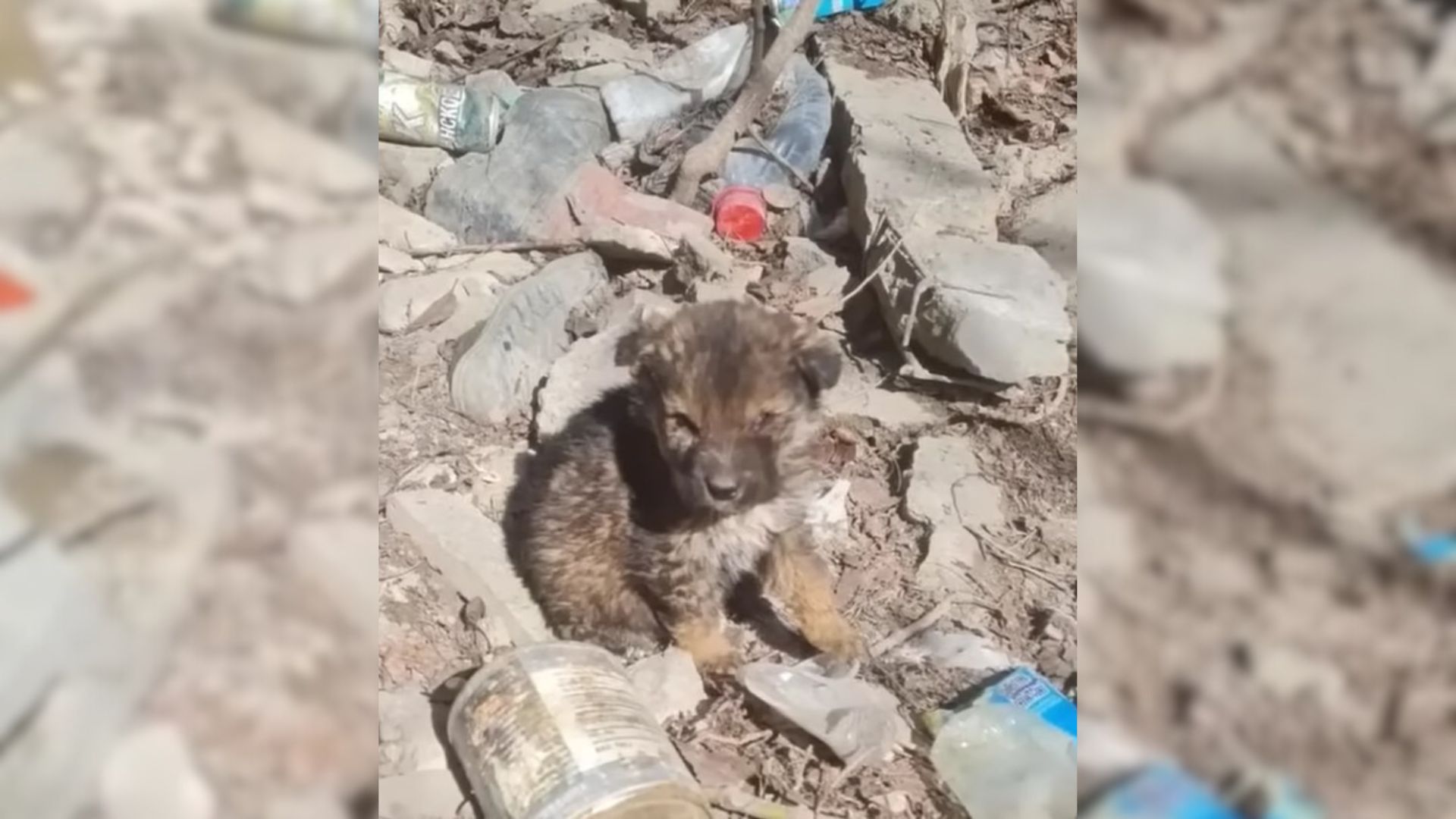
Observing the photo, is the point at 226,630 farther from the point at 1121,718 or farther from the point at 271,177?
the point at 1121,718

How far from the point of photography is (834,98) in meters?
3.20

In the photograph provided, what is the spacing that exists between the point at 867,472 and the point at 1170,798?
1899 mm

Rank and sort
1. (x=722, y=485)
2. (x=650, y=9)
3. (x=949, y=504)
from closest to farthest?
(x=722, y=485) < (x=949, y=504) < (x=650, y=9)

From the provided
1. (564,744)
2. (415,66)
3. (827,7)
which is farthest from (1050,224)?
(564,744)

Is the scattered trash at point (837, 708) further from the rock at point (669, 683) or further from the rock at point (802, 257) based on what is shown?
the rock at point (802, 257)

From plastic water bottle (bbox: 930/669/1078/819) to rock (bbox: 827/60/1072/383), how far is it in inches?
30.4

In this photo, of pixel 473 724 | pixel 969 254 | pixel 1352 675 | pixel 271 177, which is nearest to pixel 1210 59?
pixel 1352 675

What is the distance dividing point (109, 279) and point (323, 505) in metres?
0.12

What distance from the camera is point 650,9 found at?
353cm

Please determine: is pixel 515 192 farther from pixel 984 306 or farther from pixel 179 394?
pixel 179 394

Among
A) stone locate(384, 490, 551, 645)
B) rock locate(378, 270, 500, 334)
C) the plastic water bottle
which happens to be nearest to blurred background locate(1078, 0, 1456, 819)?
the plastic water bottle

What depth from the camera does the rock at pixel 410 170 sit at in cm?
270

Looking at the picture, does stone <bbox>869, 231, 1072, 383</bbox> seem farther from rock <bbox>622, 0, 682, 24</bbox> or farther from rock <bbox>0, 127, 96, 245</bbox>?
rock <bbox>0, 127, 96, 245</bbox>

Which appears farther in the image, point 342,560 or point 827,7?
point 827,7
